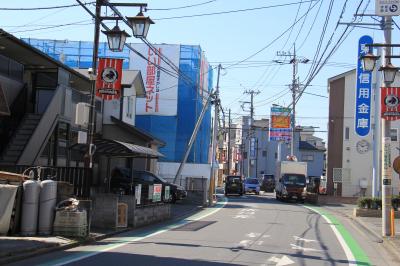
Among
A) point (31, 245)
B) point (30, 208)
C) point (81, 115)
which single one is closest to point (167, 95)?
point (81, 115)

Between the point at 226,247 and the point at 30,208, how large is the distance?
203 inches

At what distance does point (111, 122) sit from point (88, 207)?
17.5 m

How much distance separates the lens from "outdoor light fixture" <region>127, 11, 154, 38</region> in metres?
15.6

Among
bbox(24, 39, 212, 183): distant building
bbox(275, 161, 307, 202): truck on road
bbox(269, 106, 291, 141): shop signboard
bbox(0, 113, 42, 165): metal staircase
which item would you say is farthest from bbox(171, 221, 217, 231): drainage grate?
bbox(269, 106, 291, 141): shop signboard

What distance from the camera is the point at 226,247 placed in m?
14.0

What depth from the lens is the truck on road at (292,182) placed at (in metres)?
41.8

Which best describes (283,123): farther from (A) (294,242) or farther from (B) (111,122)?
(A) (294,242)

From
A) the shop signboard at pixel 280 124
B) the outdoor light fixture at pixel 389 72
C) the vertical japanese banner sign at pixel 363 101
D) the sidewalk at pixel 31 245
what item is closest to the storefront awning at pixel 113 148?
the sidewalk at pixel 31 245

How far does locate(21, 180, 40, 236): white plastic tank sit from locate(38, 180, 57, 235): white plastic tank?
0.13 meters

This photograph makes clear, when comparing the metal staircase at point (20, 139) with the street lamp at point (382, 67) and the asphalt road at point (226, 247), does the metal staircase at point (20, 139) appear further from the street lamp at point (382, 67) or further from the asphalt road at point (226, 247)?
the street lamp at point (382, 67)

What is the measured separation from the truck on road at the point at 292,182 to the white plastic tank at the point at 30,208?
96.2 feet

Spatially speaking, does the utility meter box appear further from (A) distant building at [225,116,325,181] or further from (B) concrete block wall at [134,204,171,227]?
(A) distant building at [225,116,325,181]

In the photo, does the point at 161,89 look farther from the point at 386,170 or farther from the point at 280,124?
the point at 386,170

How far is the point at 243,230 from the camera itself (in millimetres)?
18781
